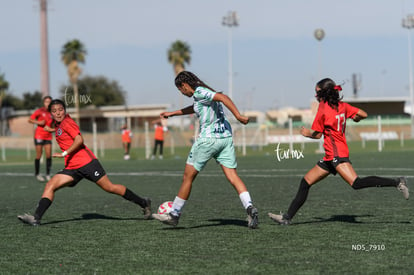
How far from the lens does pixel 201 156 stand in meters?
9.01

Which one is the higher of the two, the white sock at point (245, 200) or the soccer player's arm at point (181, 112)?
the soccer player's arm at point (181, 112)

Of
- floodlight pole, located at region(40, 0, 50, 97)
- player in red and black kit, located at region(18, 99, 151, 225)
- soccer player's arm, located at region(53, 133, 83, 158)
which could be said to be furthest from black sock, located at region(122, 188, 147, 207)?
floodlight pole, located at region(40, 0, 50, 97)

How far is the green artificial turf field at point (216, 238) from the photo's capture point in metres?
6.64

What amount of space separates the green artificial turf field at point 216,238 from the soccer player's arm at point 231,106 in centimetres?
133

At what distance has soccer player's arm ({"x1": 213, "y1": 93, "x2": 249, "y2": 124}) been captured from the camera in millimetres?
8297

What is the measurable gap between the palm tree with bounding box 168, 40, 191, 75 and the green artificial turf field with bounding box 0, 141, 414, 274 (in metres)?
83.0

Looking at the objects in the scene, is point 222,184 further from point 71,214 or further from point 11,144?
point 11,144

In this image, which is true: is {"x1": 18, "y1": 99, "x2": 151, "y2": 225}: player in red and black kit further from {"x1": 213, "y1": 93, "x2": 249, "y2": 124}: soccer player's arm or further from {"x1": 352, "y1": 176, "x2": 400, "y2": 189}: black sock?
{"x1": 352, "y1": 176, "x2": 400, "y2": 189}: black sock

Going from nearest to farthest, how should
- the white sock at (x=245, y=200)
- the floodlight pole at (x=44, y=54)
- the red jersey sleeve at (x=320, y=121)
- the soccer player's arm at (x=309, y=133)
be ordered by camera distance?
the soccer player's arm at (x=309, y=133), the red jersey sleeve at (x=320, y=121), the white sock at (x=245, y=200), the floodlight pole at (x=44, y=54)

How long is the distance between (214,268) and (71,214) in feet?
17.5

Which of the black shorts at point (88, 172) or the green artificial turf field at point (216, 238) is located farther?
the black shorts at point (88, 172)

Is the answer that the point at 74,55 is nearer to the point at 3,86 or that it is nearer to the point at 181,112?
the point at 3,86

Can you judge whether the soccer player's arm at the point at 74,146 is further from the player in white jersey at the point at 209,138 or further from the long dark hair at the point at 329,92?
the long dark hair at the point at 329,92

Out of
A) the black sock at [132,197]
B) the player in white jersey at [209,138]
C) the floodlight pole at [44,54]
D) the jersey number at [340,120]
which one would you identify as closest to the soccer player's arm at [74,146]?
the black sock at [132,197]
